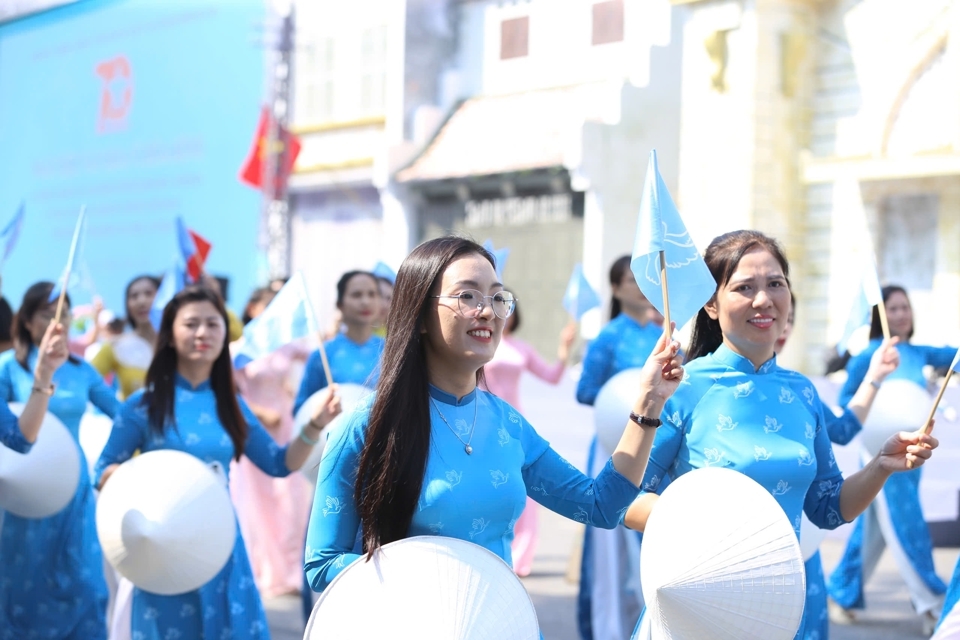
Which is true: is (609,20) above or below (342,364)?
above

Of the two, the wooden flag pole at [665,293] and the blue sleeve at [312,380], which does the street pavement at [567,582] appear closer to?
the blue sleeve at [312,380]

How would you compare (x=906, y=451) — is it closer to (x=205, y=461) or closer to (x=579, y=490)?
(x=579, y=490)

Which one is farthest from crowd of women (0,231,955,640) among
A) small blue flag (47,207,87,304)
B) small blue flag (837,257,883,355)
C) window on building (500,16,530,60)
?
window on building (500,16,530,60)

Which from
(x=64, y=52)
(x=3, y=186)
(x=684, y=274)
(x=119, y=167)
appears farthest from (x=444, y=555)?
(x=3, y=186)

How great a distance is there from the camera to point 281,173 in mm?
15547

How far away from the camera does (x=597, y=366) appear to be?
499 cm

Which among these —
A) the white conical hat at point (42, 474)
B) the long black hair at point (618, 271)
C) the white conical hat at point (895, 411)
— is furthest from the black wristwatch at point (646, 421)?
the long black hair at point (618, 271)

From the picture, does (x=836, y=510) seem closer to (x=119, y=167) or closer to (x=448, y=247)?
(x=448, y=247)

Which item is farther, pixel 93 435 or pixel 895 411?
pixel 93 435

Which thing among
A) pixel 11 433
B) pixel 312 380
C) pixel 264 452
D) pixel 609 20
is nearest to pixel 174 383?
pixel 264 452

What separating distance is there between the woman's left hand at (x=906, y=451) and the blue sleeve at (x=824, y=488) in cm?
15

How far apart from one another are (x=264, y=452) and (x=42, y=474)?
919mm

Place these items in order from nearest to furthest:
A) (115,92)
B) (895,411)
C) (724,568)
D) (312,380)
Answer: (724,568)
(895,411)
(312,380)
(115,92)

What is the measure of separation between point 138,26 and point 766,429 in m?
16.6
